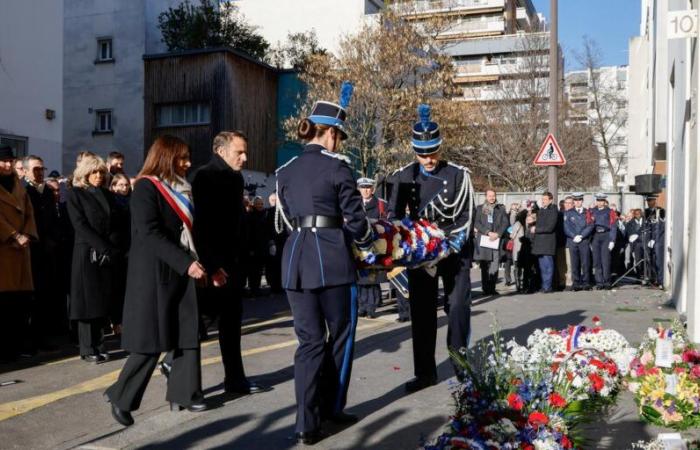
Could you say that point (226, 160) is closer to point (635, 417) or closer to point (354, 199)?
point (354, 199)

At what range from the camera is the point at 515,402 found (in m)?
4.14

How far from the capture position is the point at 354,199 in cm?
516

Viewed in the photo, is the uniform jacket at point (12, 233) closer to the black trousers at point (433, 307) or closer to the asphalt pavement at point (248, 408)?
the asphalt pavement at point (248, 408)

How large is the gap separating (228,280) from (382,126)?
2534 cm

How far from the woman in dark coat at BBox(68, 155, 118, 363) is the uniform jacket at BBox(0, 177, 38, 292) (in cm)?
58

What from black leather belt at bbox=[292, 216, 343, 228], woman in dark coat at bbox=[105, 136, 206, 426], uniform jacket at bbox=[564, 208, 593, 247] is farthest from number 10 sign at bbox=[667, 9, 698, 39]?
uniform jacket at bbox=[564, 208, 593, 247]

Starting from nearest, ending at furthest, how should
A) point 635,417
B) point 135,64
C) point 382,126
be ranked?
point 635,417
point 382,126
point 135,64

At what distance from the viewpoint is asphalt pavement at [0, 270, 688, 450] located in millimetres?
5160

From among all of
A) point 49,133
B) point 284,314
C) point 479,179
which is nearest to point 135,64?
point 49,133

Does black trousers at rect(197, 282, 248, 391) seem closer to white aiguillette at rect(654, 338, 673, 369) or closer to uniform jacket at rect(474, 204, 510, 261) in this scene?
white aiguillette at rect(654, 338, 673, 369)

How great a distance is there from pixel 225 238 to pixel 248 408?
1.34m

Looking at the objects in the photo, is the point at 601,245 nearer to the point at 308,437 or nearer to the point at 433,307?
the point at 433,307

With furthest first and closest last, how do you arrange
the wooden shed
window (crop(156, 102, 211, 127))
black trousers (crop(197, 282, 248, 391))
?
window (crop(156, 102, 211, 127))
the wooden shed
black trousers (crop(197, 282, 248, 391))

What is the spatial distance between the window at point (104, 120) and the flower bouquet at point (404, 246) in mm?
30723
